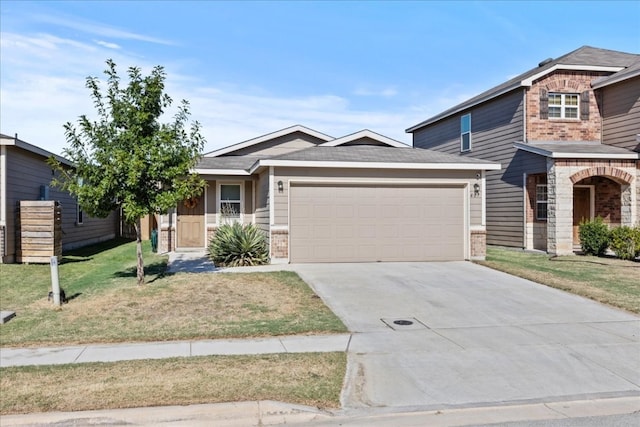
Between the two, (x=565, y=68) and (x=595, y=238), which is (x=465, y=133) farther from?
(x=595, y=238)

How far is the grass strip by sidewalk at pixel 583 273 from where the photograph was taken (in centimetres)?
1052

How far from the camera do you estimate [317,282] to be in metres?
11.9

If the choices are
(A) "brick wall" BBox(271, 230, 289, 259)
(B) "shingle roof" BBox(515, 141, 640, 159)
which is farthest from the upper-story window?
(A) "brick wall" BBox(271, 230, 289, 259)

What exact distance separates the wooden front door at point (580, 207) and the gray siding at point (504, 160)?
2.31m

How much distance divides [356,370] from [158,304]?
4.73m

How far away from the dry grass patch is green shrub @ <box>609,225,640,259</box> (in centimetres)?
1059

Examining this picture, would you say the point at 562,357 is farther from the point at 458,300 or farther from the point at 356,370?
the point at 458,300

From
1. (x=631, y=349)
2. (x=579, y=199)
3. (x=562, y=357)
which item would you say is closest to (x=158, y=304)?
(x=562, y=357)

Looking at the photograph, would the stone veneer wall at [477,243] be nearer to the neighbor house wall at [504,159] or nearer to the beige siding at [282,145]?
the neighbor house wall at [504,159]

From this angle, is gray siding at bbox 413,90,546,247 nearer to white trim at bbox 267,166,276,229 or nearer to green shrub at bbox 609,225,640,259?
green shrub at bbox 609,225,640,259

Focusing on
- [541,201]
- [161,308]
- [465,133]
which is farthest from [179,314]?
[465,133]

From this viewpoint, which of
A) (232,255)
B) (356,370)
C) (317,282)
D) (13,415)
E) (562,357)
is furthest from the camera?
(232,255)

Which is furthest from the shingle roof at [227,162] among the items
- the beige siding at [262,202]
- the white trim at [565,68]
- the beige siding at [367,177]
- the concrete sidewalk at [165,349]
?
the concrete sidewalk at [165,349]

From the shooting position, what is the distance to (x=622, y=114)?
1833cm
